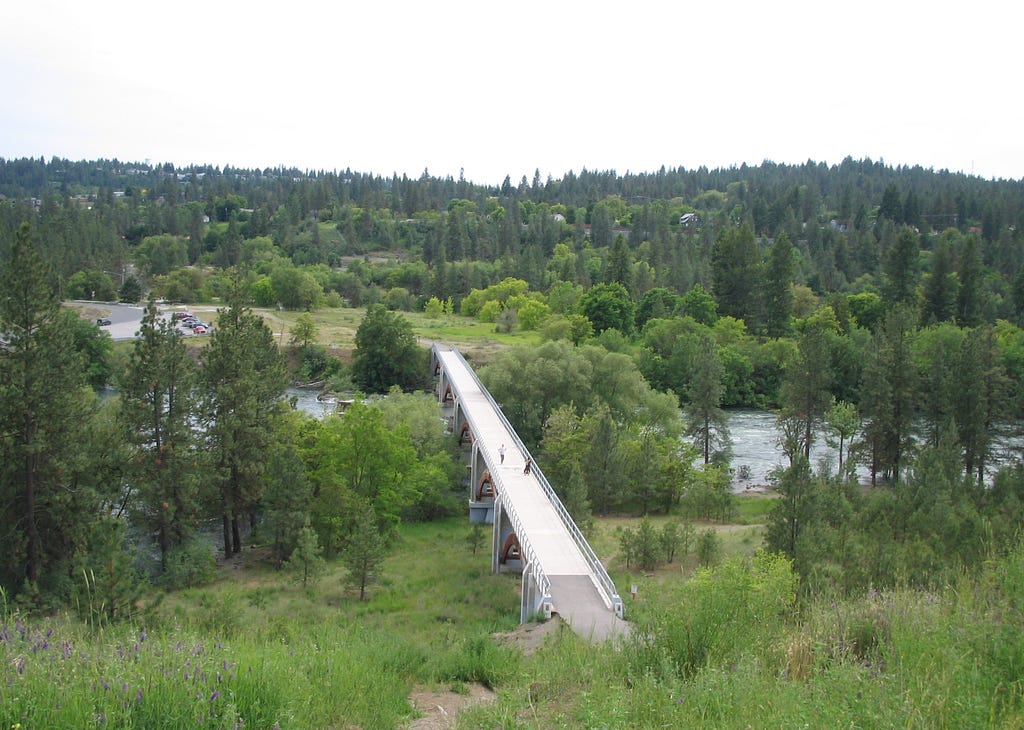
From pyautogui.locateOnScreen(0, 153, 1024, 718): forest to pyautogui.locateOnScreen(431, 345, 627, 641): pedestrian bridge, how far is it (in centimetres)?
240

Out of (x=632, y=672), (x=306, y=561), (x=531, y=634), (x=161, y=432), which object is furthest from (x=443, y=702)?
(x=161, y=432)

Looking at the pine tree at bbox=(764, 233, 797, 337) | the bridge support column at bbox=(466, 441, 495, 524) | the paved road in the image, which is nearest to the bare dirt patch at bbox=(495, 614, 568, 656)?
the bridge support column at bbox=(466, 441, 495, 524)

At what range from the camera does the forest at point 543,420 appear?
28281 millimetres

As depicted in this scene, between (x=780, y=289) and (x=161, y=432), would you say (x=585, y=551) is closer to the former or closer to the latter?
(x=161, y=432)

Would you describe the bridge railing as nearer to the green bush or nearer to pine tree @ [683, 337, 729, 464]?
the green bush

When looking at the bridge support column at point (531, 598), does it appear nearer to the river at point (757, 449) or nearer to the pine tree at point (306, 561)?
the pine tree at point (306, 561)

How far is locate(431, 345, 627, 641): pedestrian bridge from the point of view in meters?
A: 23.0

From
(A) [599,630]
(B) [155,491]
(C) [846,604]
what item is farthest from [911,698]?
(B) [155,491]

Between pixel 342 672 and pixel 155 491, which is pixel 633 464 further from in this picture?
pixel 342 672

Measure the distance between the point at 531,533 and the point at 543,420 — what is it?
26141 mm

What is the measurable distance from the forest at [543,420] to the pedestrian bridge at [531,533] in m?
2.40

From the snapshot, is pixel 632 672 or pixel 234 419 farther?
pixel 234 419

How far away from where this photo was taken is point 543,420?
56125 mm

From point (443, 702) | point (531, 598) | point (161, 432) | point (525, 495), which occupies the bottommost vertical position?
point (531, 598)
